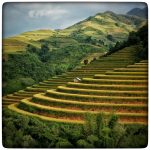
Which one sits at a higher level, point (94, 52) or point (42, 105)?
point (94, 52)

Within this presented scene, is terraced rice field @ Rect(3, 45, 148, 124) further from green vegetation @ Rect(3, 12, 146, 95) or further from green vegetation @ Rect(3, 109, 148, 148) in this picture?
green vegetation @ Rect(3, 12, 146, 95)

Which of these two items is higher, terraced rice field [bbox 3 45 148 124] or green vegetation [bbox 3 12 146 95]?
green vegetation [bbox 3 12 146 95]

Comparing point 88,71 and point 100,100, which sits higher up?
point 88,71

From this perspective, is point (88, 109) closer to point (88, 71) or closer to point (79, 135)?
point (79, 135)

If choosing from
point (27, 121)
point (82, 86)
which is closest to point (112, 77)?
point (82, 86)

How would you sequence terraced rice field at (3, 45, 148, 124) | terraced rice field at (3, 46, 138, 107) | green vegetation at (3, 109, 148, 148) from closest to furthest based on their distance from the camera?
green vegetation at (3, 109, 148, 148), terraced rice field at (3, 45, 148, 124), terraced rice field at (3, 46, 138, 107)

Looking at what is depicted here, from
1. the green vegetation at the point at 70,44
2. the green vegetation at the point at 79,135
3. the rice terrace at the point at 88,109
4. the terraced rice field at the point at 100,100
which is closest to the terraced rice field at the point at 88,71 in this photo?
the rice terrace at the point at 88,109

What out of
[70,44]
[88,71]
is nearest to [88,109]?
[88,71]

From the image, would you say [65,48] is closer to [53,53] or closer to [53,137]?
[53,53]

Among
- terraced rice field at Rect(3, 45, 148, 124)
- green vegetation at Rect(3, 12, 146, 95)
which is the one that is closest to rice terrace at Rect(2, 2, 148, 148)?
terraced rice field at Rect(3, 45, 148, 124)
